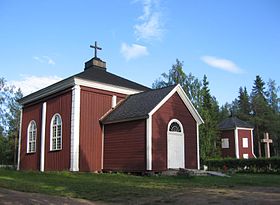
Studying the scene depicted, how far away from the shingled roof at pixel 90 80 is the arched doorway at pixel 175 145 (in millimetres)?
5136

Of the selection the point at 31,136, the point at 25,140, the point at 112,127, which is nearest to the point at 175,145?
the point at 112,127

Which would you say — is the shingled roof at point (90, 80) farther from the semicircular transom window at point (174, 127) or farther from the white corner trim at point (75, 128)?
the semicircular transom window at point (174, 127)

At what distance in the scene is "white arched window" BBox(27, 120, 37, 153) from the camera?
1094 inches

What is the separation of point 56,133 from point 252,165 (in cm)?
1748

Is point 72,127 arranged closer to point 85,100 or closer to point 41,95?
point 85,100

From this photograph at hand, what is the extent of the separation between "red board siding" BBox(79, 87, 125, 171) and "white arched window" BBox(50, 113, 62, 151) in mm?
2224

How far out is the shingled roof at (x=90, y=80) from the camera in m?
23.8

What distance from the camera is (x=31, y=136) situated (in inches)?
1114

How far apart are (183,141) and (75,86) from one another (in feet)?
25.6

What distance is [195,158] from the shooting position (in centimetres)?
2359

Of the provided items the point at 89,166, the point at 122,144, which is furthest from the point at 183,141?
the point at 89,166

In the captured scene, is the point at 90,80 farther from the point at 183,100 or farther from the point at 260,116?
the point at 260,116

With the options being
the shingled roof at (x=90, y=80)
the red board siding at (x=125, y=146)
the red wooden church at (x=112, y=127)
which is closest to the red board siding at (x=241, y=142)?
the shingled roof at (x=90, y=80)

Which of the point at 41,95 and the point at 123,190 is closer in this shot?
the point at 123,190
